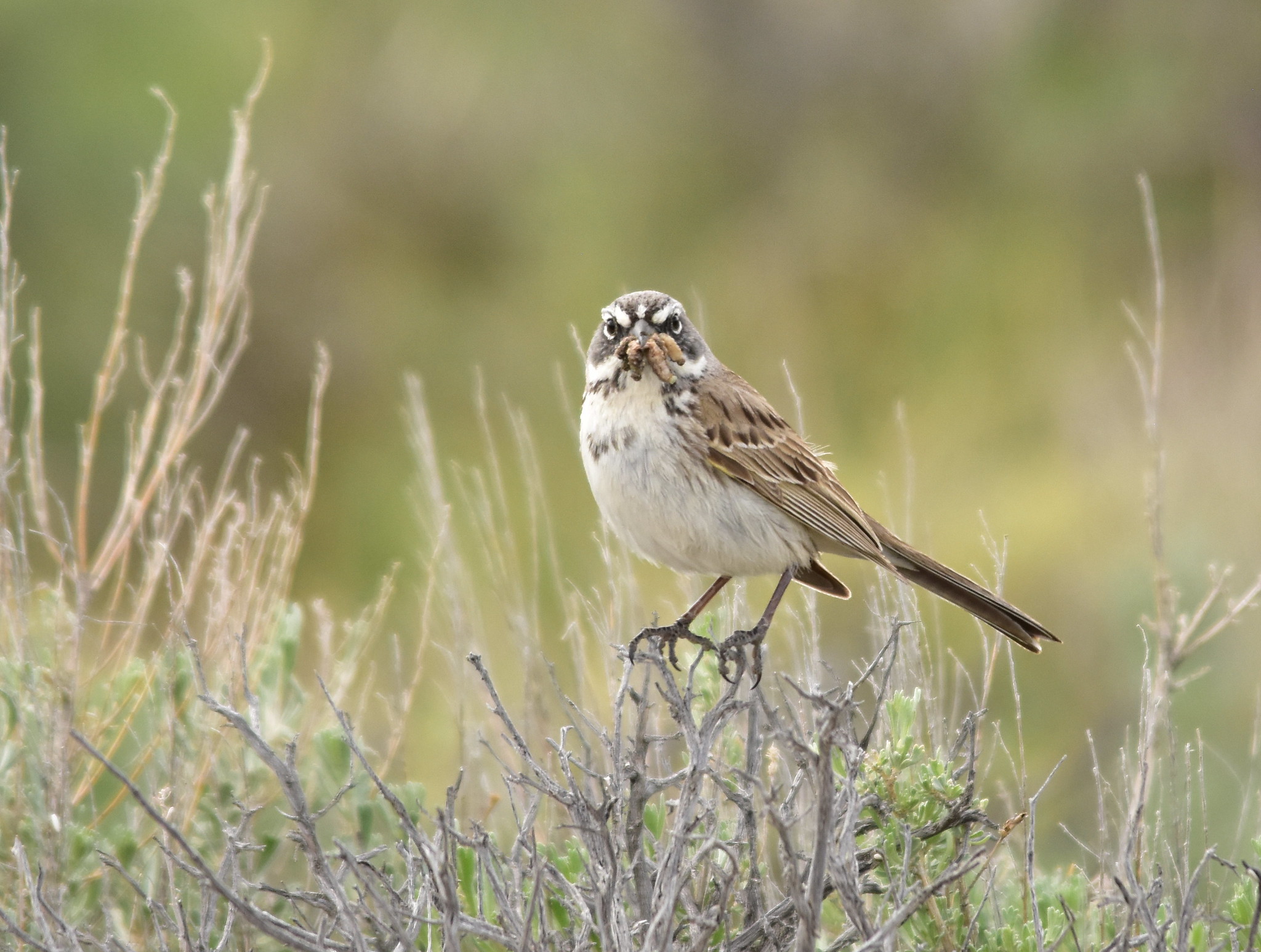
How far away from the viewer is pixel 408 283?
46.8 ft

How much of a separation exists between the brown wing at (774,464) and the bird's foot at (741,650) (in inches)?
24.3

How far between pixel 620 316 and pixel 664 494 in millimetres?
613

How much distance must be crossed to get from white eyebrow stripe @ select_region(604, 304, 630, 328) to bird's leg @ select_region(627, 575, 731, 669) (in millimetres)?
897

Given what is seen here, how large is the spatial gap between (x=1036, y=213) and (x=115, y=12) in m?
9.17

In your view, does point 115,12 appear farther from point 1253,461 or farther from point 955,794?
point 955,794

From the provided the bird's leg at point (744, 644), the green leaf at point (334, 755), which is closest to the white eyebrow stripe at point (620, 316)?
the bird's leg at point (744, 644)

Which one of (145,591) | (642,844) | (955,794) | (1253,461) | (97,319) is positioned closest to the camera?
(642,844)

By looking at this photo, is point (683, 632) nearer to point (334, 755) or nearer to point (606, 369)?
point (606, 369)

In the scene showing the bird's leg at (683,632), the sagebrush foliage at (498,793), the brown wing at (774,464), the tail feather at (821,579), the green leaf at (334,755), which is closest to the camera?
the sagebrush foliage at (498,793)

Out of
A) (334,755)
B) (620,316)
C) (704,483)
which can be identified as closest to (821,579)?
(704,483)

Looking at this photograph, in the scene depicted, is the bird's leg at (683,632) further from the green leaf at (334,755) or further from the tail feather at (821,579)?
the green leaf at (334,755)

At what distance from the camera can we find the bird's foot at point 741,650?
12.6ft

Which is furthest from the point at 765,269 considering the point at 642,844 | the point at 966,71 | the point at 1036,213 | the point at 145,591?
the point at 642,844

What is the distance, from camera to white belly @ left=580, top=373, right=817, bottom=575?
4.38 m
